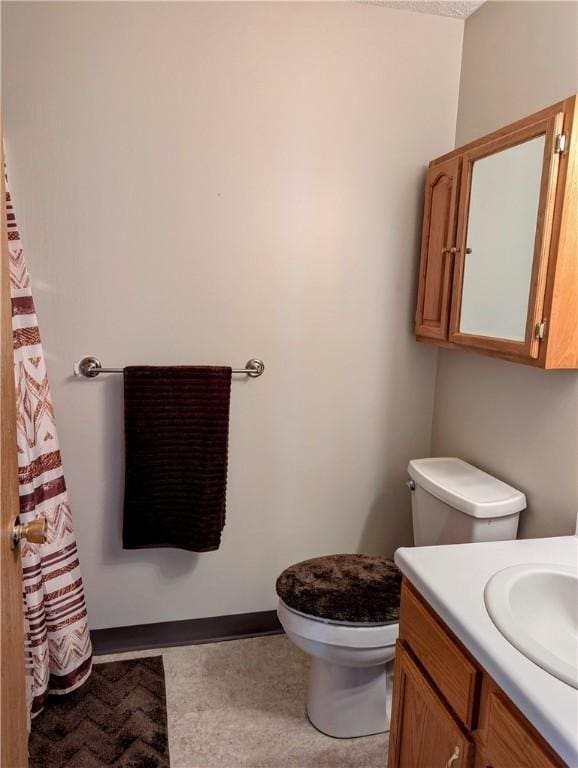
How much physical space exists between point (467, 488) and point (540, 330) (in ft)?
1.75

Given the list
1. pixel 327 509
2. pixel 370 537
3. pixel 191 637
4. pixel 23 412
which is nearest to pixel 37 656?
pixel 191 637

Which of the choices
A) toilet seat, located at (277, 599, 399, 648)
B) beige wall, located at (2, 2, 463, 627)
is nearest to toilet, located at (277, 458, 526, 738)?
toilet seat, located at (277, 599, 399, 648)

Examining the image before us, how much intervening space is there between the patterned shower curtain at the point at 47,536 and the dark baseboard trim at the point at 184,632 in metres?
0.16

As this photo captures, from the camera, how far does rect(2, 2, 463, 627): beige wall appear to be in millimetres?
1730

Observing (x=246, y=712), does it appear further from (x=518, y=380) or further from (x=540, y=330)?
(x=540, y=330)

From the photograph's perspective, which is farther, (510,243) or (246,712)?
(246,712)

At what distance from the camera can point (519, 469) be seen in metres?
1.64

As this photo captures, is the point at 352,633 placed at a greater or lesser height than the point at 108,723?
greater

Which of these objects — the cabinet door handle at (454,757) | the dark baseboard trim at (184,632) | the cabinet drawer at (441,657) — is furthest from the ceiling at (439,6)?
the dark baseboard trim at (184,632)

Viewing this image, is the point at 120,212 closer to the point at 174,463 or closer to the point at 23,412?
the point at 23,412

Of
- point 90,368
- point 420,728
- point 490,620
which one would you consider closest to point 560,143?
point 490,620

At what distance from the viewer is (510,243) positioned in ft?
4.82

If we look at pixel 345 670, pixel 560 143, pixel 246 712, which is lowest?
pixel 246 712

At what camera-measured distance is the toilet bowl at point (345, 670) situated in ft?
4.91
